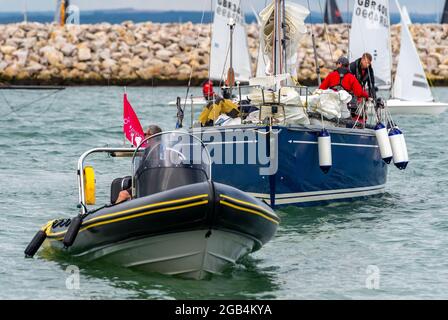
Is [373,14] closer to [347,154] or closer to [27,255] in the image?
[347,154]

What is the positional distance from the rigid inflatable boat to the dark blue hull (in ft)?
11.3

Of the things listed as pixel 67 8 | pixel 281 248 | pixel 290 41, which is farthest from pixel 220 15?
pixel 67 8

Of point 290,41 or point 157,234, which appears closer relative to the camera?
point 157,234

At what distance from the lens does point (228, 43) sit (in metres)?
35.7

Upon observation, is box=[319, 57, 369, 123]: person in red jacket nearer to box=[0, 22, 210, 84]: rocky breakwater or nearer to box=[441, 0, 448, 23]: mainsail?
box=[0, 22, 210, 84]: rocky breakwater

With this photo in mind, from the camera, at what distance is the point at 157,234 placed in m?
10.6

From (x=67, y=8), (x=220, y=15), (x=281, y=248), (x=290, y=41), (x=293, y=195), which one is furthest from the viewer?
(x=67, y=8)

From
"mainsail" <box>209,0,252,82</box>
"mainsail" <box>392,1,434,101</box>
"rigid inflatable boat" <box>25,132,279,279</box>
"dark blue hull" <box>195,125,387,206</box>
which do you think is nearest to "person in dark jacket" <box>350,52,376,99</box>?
"dark blue hull" <box>195,125,387,206</box>

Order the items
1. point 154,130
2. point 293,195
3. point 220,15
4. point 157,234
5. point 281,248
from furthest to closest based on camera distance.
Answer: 1. point 220,15
2. point 293,195
3. point 281,248
4. point 154,130
5. point 157,234

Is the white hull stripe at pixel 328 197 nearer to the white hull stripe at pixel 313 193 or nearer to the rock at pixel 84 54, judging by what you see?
the white hull stripe at pixel 313 193

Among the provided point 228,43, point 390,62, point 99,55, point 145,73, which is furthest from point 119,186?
point 99,55

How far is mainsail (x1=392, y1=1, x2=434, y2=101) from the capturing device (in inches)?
1414

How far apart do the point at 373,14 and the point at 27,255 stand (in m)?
20.8

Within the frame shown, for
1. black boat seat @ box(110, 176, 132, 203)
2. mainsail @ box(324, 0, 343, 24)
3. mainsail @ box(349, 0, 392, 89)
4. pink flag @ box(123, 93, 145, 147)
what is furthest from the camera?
mainsail @ box(324, 0, 343, 24)
